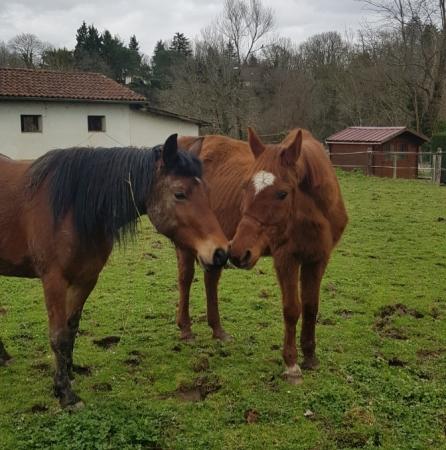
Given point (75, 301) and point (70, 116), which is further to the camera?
point (70, 116)

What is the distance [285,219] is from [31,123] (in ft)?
75.0

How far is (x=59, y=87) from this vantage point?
24312 mm

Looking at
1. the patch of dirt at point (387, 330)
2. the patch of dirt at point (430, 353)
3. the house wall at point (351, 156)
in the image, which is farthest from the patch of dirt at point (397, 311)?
the house wall at point (351, 156)

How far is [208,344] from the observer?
14.9ft

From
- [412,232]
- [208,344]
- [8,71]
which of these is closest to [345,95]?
[8,71]

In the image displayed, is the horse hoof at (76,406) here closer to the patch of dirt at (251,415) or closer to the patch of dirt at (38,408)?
the patch of dirt at (38,408)

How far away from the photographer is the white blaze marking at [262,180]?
3.28m

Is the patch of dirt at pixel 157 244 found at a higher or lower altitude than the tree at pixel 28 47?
lower

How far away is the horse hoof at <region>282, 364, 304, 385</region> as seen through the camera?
3722mm

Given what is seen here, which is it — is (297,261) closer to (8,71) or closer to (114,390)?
(114,390)

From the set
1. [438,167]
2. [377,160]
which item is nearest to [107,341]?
[438,167]

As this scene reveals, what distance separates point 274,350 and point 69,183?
226 centimetres

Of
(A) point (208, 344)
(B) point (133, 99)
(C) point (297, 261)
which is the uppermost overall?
(B) point (133, 99)

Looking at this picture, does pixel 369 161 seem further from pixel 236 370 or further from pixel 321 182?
pixel 236 370
